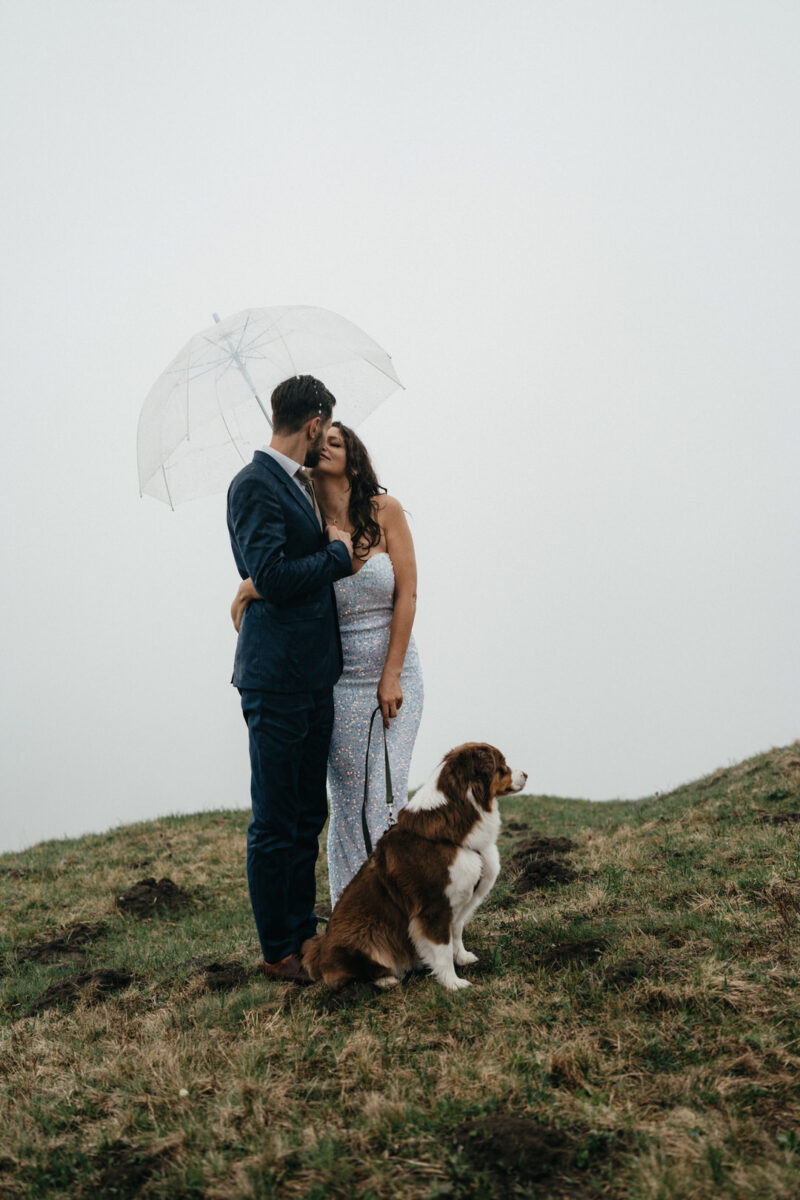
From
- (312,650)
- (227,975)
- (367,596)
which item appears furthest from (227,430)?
(227,975)

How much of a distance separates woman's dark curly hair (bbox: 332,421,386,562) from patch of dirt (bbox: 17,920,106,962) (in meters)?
5.03

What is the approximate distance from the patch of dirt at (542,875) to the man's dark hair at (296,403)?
3767 millimetres

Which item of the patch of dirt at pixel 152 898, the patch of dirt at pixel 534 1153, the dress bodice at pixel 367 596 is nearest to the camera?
the patch of dirt at pixel 534 1153

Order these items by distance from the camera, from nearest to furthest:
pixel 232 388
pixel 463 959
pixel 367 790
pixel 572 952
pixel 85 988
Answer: pixel 572 952 → pixel 463 959 → pixel 367 790 → pixel 232 388 → pixel 85 988

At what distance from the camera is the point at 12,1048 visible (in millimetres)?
4535

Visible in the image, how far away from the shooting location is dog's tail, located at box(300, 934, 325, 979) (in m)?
4.45

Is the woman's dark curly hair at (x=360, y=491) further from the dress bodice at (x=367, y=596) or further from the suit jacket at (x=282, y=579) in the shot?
the suit jacket at (x=282, y=579)

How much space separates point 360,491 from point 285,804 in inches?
68.5

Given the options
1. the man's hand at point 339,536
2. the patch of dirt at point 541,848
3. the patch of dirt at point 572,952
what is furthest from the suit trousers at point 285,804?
the patch of dirt at point 541,848

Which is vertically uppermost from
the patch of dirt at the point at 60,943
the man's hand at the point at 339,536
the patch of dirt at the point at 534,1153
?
the man's hand at the point at 339,536

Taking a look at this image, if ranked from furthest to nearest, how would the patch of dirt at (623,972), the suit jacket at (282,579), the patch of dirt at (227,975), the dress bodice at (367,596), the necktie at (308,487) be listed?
the patch of dirt at (227,975) < the dress bodice at (367,596) < the necktie at (308,487) < the suit jacket at (282,579) < the patch of dirt at (623,972)

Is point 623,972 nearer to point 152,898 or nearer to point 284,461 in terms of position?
point 284,461

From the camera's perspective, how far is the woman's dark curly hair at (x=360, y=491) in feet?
15.7

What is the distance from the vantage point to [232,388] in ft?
16.7
